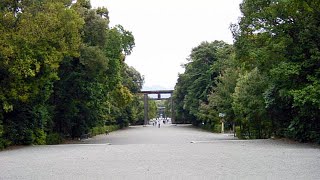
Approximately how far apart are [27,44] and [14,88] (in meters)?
2.27

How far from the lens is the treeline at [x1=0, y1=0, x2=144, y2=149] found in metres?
19.4

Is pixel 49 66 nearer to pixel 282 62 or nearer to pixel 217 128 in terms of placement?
pixel 282 62

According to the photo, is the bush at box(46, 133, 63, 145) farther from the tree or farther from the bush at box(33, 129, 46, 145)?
the tree

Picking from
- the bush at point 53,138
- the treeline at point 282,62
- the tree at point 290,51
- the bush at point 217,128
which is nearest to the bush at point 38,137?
the bush at point 53,138

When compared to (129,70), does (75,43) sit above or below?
below

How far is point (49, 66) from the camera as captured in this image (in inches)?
814

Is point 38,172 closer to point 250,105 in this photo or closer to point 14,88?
point 14,88

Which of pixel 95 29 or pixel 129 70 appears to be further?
pixel 129 70

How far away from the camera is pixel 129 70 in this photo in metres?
72.4

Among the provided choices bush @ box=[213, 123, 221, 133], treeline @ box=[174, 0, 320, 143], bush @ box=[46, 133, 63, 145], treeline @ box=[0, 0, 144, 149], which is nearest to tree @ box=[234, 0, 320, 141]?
treeline @ box=[174, 0, 320, 143]

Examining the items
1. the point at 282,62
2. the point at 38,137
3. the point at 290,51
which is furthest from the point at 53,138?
the point at 290,51

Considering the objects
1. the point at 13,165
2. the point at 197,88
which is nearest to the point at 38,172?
the point at 13,165

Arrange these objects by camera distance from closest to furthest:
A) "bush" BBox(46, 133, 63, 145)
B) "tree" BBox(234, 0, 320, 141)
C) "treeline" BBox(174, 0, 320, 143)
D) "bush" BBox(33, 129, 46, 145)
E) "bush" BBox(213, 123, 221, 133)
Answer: "tree" BBox(234, 0, 320, 141) → "treeline" BBox(174, 0, 320, 143) → "bush" BBox(33, 129, 46, 145) → "bush" BBox(46, 133, 63, 145) → "bush" BBox(213, 123, 221, 133)

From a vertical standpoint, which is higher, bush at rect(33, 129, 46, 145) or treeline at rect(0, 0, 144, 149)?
treeline at rect(0, 0, 144, 149)
